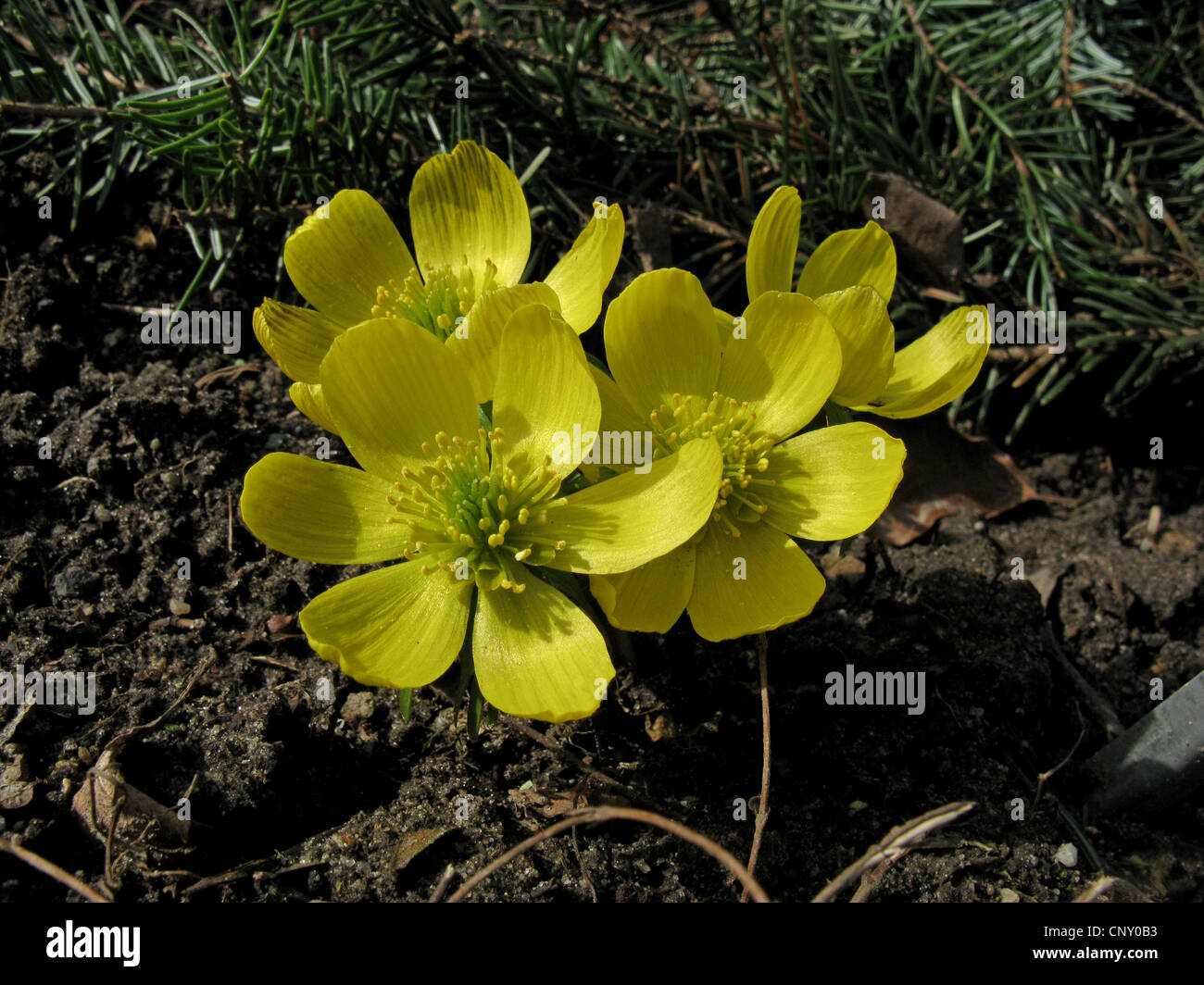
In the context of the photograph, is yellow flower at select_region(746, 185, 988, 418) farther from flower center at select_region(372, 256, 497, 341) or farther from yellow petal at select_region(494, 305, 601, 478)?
flower center at select_region(372, 256, 497, 341)

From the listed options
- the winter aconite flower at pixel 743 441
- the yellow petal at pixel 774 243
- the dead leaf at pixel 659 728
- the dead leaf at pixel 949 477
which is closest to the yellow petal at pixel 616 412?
the winter aconite flower at pixel 743 441

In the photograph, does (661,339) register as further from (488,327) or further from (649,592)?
(649,592)

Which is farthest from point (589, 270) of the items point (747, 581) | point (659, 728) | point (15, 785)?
point (15, 785)

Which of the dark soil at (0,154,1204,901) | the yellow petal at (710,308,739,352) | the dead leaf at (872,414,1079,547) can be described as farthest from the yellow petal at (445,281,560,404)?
the dead leaf at (872,414,1079,547)

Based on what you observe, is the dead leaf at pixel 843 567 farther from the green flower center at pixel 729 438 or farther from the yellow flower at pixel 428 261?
the yellow flower at pixel 428 261

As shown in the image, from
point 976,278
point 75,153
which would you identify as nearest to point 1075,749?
point 976,278

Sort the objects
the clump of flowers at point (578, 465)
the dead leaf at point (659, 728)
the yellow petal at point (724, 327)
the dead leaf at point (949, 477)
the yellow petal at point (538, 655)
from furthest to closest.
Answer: the dead leaf at point (949, 477), the dead leaf at point (659, 728), the yellow petal at point (724, 327), the clump of flowers at point (578, 465), the yellow petal at point (538, 655)
